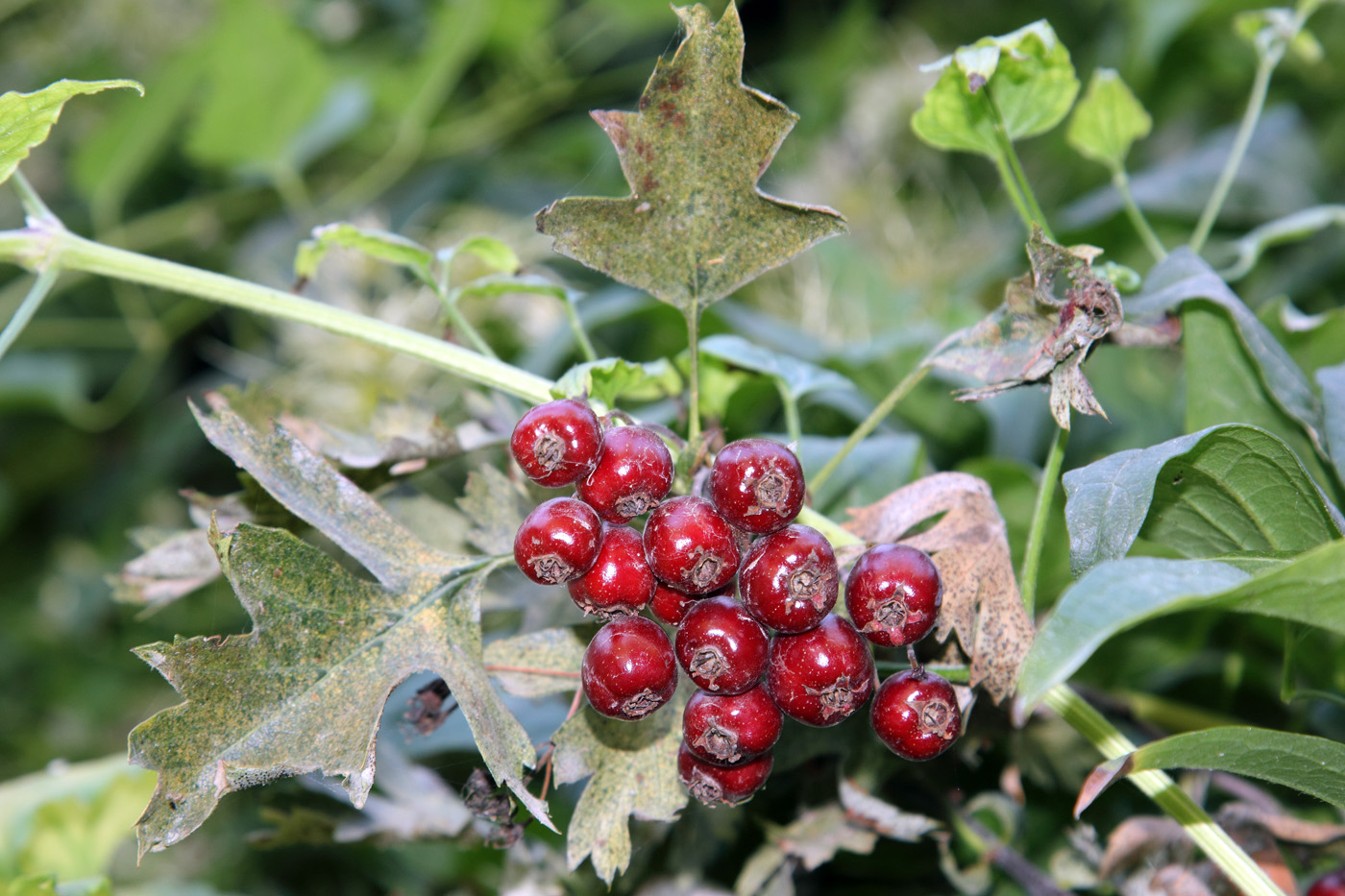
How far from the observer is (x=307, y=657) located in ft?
1.12

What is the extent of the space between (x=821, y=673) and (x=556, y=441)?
0.40ft

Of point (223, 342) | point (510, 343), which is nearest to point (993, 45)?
point (510, 343)

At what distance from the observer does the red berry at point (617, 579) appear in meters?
0.33

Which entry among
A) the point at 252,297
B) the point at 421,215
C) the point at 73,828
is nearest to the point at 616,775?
the point at 252,297

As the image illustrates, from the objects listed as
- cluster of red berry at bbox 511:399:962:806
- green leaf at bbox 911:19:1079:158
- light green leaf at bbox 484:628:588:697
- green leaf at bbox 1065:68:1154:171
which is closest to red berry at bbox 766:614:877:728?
cluster of red berry at bbox 511:399:962:806

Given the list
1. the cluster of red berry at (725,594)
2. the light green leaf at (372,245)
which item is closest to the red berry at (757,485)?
the cluster of red berry at (725,594)

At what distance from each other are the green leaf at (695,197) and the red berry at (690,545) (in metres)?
0.11

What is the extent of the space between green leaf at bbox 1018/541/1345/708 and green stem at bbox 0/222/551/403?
0.77ft

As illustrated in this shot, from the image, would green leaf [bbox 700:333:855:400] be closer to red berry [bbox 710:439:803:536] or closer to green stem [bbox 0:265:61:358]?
red berry [bbox 710:439:803:536]

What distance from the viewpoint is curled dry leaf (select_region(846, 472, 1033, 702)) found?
352 mm

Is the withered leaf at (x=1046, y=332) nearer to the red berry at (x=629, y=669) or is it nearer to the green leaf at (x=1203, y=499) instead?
the green leaf at (x=1203, y=499)

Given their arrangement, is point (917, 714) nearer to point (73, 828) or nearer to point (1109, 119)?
point (1109, 119)

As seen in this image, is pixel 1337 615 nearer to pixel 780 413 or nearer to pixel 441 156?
pixel 780 413

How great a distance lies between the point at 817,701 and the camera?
32cm
